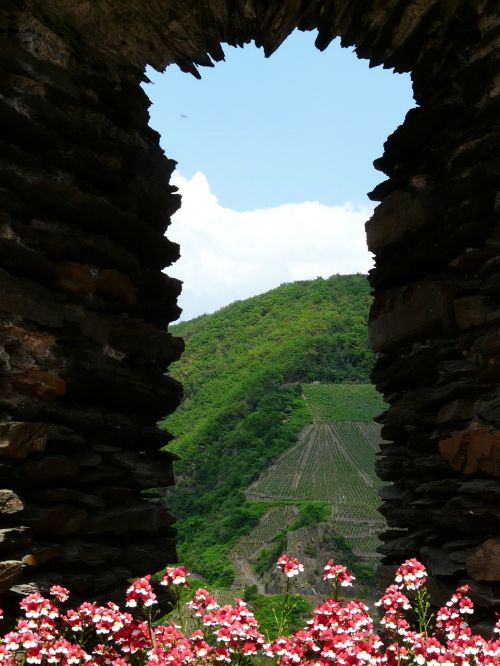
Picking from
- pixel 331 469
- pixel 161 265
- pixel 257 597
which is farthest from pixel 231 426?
pixel 161 265

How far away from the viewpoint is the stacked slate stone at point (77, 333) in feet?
12.5

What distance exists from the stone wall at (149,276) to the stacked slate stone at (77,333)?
0.6 inches

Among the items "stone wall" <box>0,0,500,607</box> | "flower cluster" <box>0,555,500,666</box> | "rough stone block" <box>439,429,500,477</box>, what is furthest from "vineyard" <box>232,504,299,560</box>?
"flower cluster" <box>0,555,500,666</box>

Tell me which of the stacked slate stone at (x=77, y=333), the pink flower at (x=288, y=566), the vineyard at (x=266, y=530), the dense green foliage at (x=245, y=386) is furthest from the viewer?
the dense green foliage at (x=245, y=386)

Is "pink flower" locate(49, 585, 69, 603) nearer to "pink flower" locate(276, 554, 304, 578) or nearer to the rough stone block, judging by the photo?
"pink flower" locate(276, 554, 304, 578)

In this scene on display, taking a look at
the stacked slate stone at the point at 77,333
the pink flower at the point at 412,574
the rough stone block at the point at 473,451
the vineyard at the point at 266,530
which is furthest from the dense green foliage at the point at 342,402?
the pink flower at the point at 412,574

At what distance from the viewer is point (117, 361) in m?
4.63

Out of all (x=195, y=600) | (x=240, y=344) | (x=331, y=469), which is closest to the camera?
(x=195, y=600)

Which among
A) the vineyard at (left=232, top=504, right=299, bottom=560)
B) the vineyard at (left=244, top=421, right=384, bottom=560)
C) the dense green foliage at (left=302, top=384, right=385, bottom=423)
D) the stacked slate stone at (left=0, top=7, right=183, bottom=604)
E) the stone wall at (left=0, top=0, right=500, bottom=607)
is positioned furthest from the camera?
the dense green foliage at (left=302, top=384, right=385, bottom=423)

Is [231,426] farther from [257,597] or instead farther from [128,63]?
[128,63]

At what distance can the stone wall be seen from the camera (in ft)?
13.1

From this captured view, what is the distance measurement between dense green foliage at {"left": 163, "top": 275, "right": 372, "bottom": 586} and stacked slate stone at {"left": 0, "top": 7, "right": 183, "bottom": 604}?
4432 centimetres

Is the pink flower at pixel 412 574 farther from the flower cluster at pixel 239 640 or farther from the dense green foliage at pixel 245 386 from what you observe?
the dense green foliage at pixel 245 386

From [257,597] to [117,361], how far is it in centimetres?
3480
